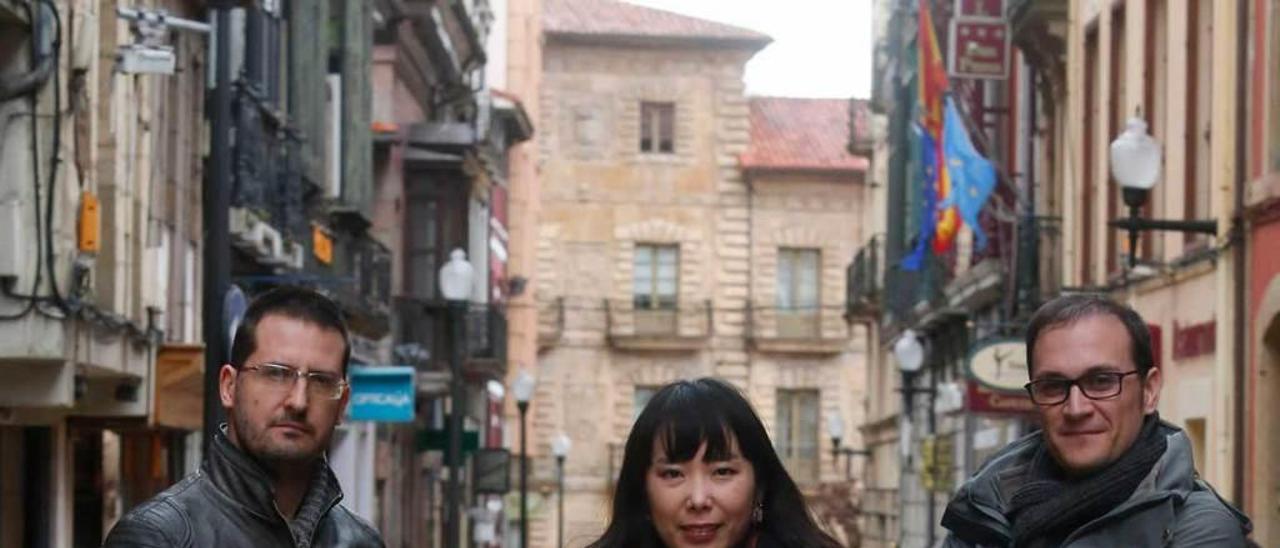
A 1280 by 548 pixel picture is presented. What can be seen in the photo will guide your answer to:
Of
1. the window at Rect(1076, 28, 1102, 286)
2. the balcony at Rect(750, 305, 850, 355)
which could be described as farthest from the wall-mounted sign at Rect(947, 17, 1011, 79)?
the balcony at Rect(750, 305, 850, 355)

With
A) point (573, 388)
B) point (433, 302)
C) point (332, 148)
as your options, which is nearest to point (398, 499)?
point (433, 302)

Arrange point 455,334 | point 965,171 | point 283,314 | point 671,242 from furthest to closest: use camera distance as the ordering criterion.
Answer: point 671,242
point 455,334
point 965,171
point 283,314

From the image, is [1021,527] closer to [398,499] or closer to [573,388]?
[398,499]

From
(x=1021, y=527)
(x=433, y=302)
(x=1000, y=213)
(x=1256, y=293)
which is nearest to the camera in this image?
(x=1021, y=527)

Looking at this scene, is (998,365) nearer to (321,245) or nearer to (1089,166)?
(1089,166)

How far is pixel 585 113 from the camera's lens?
92.5 metres

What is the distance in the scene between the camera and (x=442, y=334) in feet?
171

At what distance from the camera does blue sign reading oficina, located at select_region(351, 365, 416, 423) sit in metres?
31.9

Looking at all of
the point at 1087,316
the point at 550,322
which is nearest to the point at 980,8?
the point at 1087,316

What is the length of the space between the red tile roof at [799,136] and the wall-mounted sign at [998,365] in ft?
196

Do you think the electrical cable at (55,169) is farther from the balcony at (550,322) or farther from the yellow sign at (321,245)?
the balcony at (550,322)

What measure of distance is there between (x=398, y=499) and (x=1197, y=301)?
83.3 feet

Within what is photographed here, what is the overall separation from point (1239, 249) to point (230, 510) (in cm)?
1873

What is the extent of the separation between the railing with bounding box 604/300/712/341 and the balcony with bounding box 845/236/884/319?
22.9 metres
